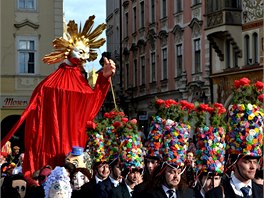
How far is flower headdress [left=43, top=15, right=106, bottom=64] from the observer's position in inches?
619

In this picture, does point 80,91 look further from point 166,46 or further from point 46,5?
point 166,46

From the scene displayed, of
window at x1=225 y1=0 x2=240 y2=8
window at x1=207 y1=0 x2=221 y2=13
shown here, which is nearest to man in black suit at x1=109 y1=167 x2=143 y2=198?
window at x1=225 y1=0 x2=240 y2=8

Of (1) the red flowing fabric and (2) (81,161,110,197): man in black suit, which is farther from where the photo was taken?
(1) the red flowing fabric

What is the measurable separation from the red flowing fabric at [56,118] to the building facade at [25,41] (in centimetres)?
1592

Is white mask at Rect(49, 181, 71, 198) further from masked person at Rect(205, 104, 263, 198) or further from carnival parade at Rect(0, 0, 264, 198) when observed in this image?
masked person at Rect(205, 104, 263, 198)

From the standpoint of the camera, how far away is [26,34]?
1239 inches

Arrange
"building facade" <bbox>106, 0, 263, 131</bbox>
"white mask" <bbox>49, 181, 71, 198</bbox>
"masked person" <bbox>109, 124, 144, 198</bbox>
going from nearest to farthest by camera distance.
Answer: "white mask" <bbox>49, 181, 71, 198</bbox> < "masked person" <bbox>109, 124, 144, 198</bbox> < "building facade" <bbox>106, 0, 263, 131</bbox>

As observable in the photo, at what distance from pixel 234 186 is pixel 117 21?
41.7 metres

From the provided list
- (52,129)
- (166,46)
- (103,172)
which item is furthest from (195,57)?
(103,172)

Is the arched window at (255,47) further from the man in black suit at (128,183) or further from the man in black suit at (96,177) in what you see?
the man in black suit at (128,183)

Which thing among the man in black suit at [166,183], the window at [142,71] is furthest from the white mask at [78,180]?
the window at [142,71]

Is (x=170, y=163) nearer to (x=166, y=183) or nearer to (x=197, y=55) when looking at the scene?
(x=166, y=183)

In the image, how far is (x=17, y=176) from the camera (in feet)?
31.7

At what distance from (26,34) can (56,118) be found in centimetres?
1676
